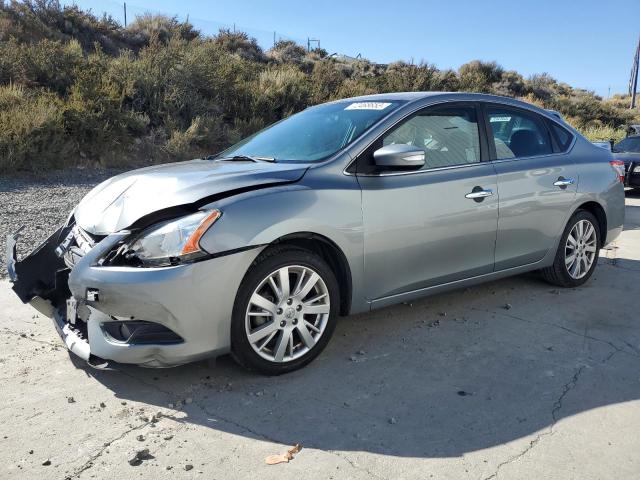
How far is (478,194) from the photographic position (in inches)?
179

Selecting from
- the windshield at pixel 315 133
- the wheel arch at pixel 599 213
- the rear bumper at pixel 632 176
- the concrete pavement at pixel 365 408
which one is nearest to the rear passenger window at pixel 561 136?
the wheel arch at pixel 599 213

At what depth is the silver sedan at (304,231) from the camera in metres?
3.32

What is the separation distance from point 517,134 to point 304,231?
251 cm

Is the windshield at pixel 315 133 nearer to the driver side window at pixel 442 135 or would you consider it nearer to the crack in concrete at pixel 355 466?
the driver side window at pixel 442 135

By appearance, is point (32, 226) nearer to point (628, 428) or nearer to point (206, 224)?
point (206, 224)

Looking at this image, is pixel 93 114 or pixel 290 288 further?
pixel 93 114

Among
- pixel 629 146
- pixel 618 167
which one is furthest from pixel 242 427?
pixel 629 146

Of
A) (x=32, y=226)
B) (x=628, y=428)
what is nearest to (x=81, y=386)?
(x=628, y=428)

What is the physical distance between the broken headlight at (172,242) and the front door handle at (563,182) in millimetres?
3208

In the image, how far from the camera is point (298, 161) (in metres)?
4.11

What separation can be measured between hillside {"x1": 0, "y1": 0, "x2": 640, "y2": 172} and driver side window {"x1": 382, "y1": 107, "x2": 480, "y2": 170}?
26.4 ft

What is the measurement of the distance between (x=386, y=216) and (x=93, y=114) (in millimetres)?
9538

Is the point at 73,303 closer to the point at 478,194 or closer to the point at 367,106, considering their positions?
the point at 367,106

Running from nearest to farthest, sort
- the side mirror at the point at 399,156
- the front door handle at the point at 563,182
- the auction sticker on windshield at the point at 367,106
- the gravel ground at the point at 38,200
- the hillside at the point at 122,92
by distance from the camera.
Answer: the side mirror at the point at 399,156 → the auction sticker on windshield at the point at 367,106 → the front door handle at the point at 563,182 → the gravel ground at the point at 38,200 → the hillside at the point at 122,92
